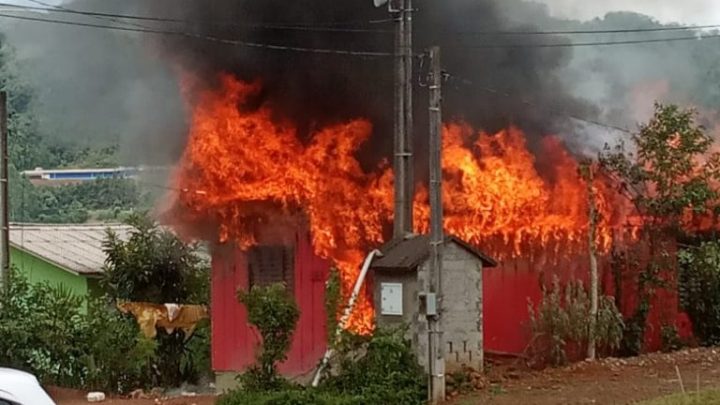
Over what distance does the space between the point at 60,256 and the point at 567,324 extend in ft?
57.2

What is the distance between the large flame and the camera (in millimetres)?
19594

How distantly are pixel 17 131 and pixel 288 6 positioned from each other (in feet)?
79.3

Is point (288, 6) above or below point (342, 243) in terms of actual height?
above

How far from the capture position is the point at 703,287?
2055 cm

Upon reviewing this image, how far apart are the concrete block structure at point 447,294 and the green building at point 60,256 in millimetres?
12700

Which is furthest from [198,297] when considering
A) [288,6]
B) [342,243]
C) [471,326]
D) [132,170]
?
[471,326]

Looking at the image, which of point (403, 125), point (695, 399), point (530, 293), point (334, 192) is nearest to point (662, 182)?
point (530, 293)

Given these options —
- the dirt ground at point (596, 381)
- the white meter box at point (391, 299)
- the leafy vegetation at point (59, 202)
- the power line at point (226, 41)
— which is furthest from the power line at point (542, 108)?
the leafy vegetation at point (59, 202)

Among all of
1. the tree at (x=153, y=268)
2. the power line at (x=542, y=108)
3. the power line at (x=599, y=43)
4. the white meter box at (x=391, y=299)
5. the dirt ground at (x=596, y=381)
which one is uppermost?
the power line at (x=599, y=43)

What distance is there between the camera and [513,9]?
78.6 feet

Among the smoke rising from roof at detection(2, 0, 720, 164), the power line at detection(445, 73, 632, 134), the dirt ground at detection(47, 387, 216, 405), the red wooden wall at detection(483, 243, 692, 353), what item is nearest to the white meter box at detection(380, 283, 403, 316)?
the red wooden wall at detection(483, 243, 692, 353)

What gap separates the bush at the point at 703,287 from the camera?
2045 cm

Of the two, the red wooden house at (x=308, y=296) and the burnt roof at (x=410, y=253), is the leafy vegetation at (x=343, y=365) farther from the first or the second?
the red wooden house at (x=308, y=296)

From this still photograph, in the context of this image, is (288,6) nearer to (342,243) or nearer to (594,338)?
(342,243)
